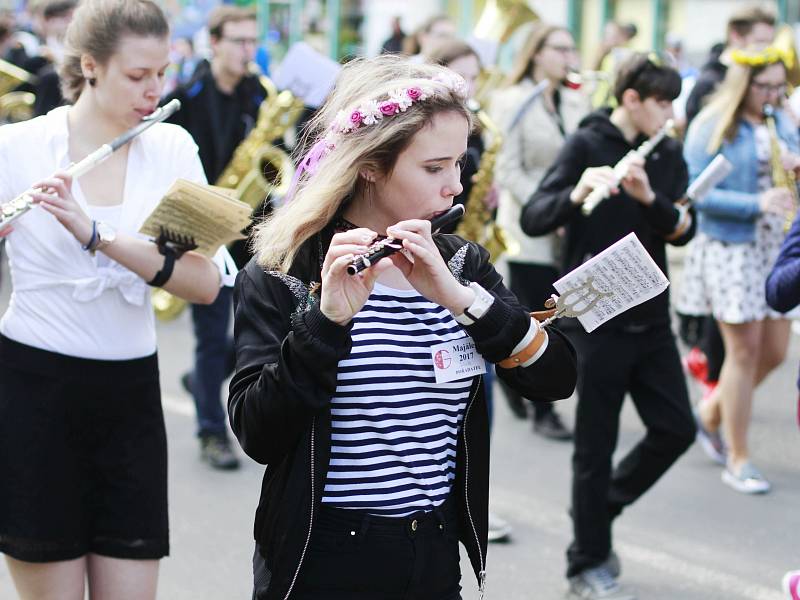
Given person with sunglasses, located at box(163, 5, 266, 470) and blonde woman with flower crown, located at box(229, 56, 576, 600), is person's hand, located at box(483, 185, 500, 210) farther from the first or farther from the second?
blonde woman with flower crown, located at box(229, 56, 576, 600)

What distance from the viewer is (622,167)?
4.02 meters

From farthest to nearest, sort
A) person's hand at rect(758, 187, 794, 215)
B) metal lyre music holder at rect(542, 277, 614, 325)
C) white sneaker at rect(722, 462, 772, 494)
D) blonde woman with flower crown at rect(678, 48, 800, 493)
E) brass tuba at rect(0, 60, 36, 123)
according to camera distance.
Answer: brass tuba at rect(0, 60, 36, 123)
white sneaker at rect(722, 462, 772, 494)
blonde woman with flower crown at rect(678, 48, 800, 493)
person's hand at rect(758, 187, 794, 215)
metal lyre music holder at rect(542, 277, 614, 325)

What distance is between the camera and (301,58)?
612cm

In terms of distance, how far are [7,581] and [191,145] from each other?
198cm

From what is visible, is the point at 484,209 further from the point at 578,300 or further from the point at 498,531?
the point at 578,300

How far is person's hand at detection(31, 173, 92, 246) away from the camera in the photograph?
113 inches

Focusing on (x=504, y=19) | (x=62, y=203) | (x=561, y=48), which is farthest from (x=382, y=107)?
(x=504, y=19)

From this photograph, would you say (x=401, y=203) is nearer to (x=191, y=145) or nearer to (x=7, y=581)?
(x=191, y=145)

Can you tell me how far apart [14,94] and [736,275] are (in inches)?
199

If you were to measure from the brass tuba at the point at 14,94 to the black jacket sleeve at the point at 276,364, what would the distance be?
19.9ft

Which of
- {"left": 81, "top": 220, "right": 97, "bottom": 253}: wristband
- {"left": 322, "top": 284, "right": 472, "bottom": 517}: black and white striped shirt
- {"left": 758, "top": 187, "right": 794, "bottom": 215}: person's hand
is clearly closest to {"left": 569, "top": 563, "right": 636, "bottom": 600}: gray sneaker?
{"left": 758, "top": 187, "right": 794, "bottom": 215}: person's hand

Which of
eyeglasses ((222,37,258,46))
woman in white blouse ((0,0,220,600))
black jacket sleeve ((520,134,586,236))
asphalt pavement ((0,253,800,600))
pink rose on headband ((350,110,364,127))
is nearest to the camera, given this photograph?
pink rose on headband ((350,110,364,127))

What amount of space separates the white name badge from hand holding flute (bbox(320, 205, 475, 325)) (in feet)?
0.47

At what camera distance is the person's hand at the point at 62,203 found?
2.87m
